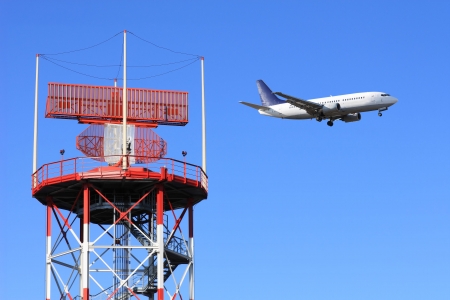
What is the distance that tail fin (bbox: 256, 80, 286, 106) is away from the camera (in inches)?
5081

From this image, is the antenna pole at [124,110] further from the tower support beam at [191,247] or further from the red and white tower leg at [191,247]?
the red and white tower leg at [191,247]

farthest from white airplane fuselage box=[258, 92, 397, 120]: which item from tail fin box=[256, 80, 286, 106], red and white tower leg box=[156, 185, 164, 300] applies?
red and white tower leg box=[156, 185, 164, 300]

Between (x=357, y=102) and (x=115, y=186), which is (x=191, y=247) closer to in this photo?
(x=115, y=186)

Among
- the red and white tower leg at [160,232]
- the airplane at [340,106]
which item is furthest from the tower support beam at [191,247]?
the airplane at [340,106]

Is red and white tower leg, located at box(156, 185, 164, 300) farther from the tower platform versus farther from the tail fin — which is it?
the tail fin

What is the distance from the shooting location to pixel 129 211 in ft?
193

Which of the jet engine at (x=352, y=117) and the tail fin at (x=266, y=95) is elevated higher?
the tail fin at (x=266, y=95)

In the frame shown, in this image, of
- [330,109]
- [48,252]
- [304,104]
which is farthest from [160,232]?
[304,104]

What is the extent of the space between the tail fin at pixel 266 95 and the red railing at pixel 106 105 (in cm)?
6283

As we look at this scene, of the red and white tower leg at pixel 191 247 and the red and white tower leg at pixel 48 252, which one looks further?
the red and white tower leg at pixel 191 247

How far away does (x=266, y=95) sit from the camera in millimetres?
132000

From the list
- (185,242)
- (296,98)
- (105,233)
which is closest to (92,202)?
(105,233)

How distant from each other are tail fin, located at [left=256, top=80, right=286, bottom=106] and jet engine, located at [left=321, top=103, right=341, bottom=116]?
21364mm

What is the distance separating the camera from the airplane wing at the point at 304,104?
10625 cm
